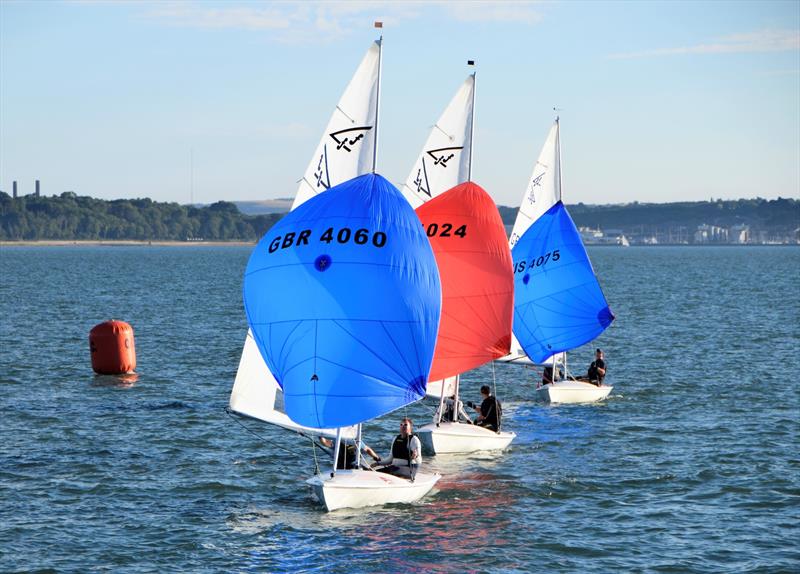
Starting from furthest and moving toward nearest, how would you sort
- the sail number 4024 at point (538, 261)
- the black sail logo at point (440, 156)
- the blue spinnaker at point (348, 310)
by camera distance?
the sail number 4024 at point (538, 261), the black sail logo at point (440, 156), the blue spinnaker at point (348, 310)

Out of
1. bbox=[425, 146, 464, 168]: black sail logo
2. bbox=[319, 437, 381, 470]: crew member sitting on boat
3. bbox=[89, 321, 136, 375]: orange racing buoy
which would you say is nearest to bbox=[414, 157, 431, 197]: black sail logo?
bbox=[425, 146, 464, 168]: black sail logo

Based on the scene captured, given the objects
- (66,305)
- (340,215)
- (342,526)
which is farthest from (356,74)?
(66,305)

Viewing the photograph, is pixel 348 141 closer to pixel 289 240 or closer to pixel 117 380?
pixel 289 240

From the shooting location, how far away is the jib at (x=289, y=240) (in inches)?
1035

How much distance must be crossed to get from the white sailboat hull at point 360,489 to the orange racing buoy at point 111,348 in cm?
2473

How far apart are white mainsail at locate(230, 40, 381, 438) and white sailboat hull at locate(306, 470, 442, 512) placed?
1292 millimetres

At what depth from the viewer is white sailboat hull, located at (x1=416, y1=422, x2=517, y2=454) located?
34.0 meters

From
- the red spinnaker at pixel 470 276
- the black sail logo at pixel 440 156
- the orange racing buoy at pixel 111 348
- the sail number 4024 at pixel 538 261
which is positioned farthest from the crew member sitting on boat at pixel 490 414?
the orange racing buoy at pixel 111 348

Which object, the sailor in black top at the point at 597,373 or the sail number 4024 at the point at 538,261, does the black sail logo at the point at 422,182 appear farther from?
the sailor in black top at the point at 597,373

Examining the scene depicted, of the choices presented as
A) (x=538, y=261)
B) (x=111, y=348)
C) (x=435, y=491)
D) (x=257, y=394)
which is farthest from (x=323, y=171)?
(x=111, y=348)

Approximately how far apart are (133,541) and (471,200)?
560 inches

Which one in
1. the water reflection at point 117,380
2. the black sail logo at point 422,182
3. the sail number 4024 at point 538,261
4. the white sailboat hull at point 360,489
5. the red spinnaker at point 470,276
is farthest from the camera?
the water reflection at point 117,380

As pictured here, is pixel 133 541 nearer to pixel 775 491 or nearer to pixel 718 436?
pixel 775 491

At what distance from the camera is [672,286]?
137 metres
